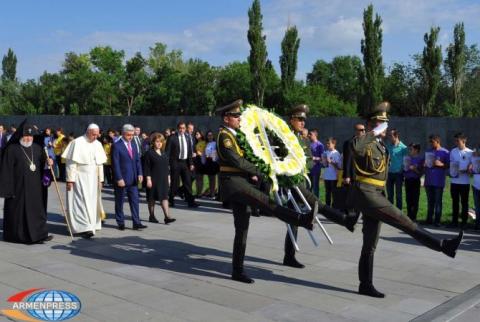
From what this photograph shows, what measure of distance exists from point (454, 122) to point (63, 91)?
120ft

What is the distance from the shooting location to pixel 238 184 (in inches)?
265

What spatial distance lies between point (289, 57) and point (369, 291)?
117ft

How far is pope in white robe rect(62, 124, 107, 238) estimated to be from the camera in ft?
31.3

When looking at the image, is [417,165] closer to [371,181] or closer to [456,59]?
[371,181]

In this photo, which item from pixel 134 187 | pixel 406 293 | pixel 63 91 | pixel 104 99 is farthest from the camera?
pixel 63 91

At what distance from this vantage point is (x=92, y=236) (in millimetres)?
9555

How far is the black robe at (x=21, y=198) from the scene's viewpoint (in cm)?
895

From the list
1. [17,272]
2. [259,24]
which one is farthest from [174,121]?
[17,272]

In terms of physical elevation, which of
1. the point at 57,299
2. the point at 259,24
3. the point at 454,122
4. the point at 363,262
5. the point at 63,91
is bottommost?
the point at 57,299

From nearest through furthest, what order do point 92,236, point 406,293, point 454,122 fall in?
point 406,293 → point 92,236 → point 454,122

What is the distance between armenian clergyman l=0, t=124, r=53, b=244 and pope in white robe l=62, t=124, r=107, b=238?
1.64 ft

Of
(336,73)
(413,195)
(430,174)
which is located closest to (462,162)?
(430,174)

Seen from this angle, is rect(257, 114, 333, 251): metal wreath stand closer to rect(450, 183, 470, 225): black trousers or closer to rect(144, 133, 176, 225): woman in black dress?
rect(144, 133, 176, 225): woman in black dress

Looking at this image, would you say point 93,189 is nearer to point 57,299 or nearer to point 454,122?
point 57,299
